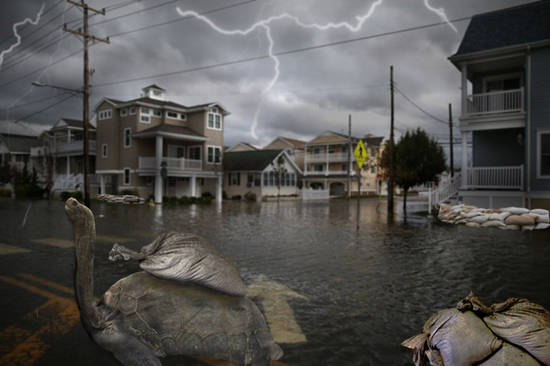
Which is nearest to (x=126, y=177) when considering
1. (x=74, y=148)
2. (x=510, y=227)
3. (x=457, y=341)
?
(x=74, y=148)

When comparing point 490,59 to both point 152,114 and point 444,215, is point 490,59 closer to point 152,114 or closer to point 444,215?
point 444,215

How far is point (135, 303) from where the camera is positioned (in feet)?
7.82

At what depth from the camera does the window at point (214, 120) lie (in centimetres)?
3477

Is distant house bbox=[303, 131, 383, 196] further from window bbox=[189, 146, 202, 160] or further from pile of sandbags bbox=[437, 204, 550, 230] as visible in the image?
pile of sandbags bbox=[437, 204, 550, 230]

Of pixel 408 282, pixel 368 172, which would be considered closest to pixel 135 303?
pixel 408 282

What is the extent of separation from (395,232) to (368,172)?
4732 cm

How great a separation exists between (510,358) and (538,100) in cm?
1881

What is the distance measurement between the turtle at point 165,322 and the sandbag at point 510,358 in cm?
150

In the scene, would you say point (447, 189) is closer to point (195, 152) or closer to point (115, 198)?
point (115, 198)

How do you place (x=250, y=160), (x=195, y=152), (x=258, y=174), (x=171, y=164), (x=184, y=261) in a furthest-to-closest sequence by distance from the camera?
(x=250, y=160)
(x=258, y=174)
(x=195, y=152)
(x=171, y=164)
(x=184, y=261)

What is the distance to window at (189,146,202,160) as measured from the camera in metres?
34.9

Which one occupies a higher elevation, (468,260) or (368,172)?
(368,172)

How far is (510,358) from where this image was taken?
6.56 feet

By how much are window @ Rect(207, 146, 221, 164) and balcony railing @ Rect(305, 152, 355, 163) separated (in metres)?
23.3
